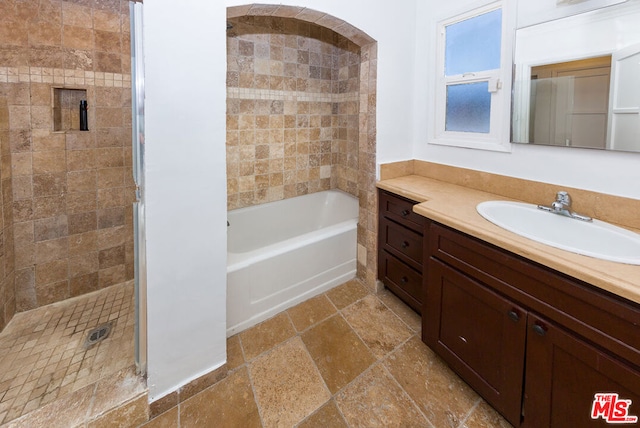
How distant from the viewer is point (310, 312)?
2.09 m

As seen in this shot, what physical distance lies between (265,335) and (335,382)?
55cm

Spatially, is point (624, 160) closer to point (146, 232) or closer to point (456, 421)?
point (456, 421)

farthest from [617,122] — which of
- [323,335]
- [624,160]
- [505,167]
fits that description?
[323,335]

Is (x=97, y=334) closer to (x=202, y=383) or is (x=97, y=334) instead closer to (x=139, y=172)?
(x=202, y=383)

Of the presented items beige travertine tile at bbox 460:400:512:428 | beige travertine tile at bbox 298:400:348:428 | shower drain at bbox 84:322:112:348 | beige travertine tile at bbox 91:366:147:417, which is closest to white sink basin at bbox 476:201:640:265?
beige travertine tile at bbox 460:400:512:428

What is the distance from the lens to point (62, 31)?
1908 mm

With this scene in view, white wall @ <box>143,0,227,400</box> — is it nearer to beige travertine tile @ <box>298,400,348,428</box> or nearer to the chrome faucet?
beige travertine tile @ <box>298,400,348,428</box>

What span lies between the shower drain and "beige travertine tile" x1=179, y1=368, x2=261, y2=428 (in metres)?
0.78

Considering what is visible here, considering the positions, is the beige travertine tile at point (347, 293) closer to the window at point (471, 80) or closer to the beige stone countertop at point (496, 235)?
the beige stone countertop at point (496, 235)

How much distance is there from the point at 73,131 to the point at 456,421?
286 cm

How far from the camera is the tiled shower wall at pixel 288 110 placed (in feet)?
7.91

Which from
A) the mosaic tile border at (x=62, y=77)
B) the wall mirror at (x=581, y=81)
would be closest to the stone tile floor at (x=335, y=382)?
the wall mirror at (x=581, y=81)

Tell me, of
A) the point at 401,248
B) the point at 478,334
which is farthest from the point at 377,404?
the point at 401,248

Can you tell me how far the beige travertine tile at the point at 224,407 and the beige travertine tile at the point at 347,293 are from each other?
33.8 inches
